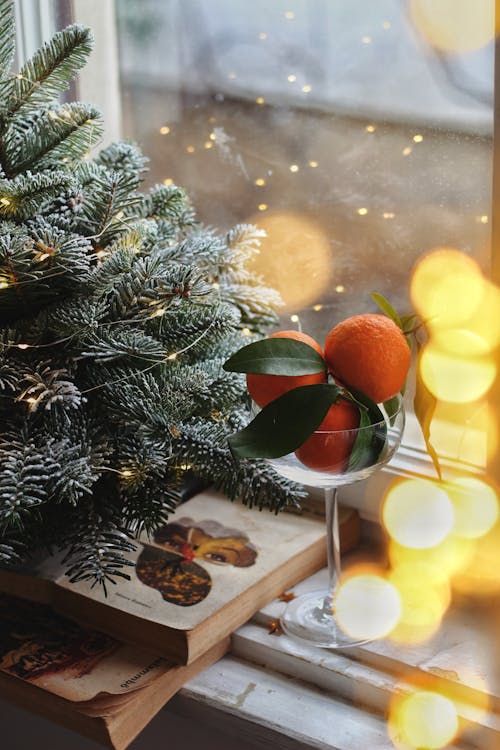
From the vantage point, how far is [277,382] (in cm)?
74

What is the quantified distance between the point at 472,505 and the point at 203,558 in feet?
0.94

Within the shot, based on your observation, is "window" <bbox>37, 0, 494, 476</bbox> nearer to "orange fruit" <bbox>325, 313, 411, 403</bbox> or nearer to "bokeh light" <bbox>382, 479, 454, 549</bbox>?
"bokeh light" <bbox>382, 479, 454, 549</bbox>

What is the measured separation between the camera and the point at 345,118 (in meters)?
0.98

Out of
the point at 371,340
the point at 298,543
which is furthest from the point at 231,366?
the point at 298,543

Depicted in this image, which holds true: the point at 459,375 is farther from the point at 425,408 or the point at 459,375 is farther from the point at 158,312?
the point at 158,312

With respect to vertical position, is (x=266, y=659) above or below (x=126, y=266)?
below

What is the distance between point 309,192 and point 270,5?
0.21 meters

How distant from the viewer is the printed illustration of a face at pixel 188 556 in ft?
2.85

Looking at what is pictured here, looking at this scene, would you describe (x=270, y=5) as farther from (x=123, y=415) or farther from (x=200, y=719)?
(x=200, y=719)

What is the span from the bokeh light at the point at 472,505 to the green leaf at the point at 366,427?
0.22m

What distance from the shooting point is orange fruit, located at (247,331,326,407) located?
738 mm

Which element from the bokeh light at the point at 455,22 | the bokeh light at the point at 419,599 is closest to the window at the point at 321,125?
the bokeh light at the point at 455,22

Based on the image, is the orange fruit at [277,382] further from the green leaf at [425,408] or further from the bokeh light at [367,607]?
the bokeh light at [367,607]

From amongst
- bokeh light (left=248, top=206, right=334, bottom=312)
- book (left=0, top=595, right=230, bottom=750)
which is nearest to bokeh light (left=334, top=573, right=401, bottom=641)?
book (left=0, top=595, right=230, bottom=750)
